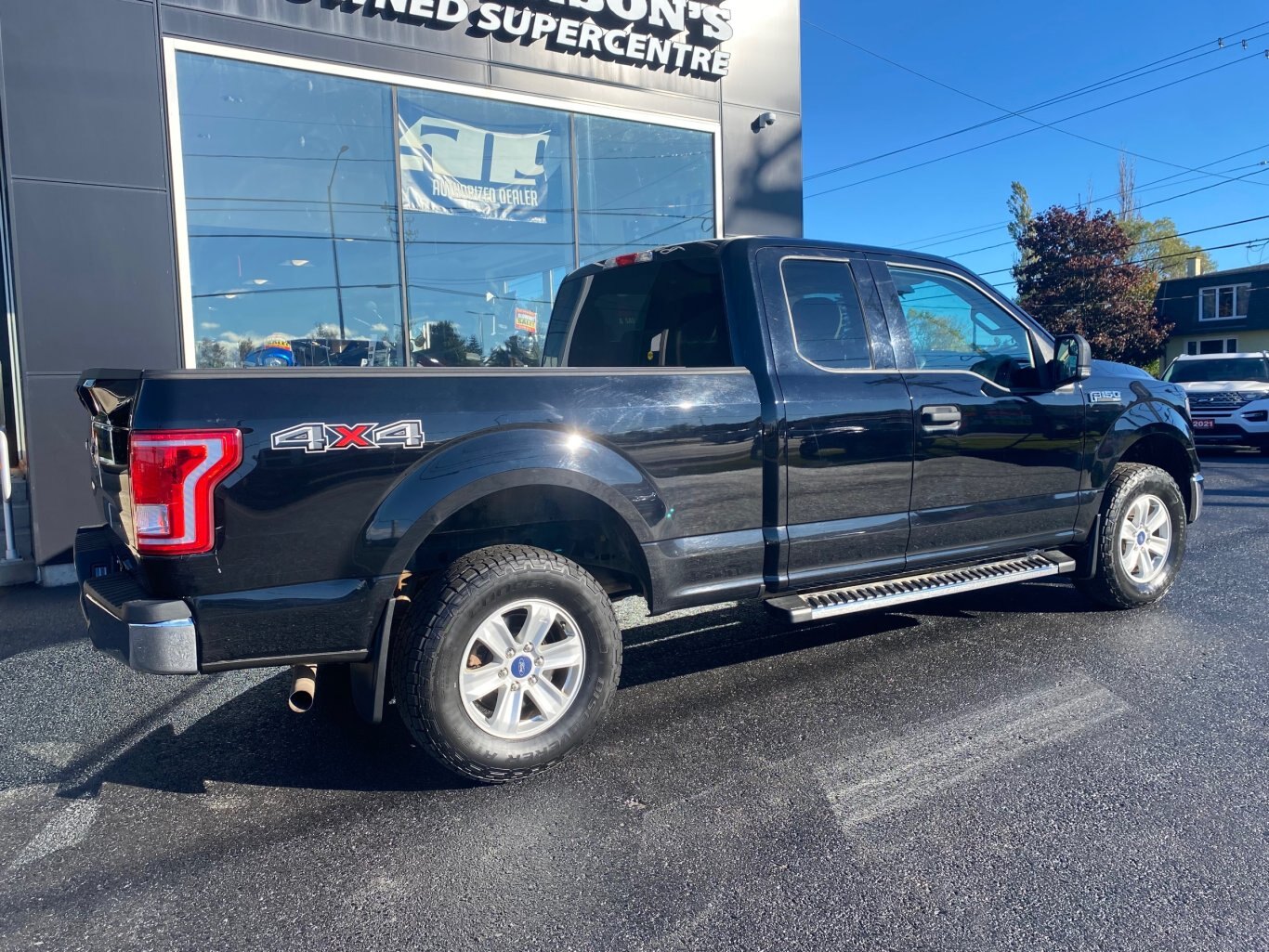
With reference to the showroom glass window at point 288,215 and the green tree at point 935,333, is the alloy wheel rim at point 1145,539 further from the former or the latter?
the showroom glass window at point 288,215

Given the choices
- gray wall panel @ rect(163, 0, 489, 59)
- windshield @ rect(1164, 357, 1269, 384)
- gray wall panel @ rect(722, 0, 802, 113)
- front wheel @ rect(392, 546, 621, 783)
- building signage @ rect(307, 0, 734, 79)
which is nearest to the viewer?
front wheel @ rect(392, 546, 621, 783)

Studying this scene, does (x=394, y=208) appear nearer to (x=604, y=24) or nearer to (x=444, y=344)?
(x=444, y=344)

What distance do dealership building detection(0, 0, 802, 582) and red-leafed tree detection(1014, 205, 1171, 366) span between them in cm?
2335

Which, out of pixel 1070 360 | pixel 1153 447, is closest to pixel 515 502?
pixel 1070 360

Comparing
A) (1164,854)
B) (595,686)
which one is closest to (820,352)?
(595,686)

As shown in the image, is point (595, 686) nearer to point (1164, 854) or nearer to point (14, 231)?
point (1164, 854)

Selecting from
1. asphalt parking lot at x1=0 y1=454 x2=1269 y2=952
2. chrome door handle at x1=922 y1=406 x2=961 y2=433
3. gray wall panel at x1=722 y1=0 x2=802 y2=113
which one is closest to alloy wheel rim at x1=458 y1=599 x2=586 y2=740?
asphalt parking lot at x1=0 y1=454 x2=1269 y2=952

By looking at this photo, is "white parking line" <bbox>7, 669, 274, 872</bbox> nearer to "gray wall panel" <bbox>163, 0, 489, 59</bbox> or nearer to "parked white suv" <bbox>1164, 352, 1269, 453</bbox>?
"gray wall panel" <bbox>163, 0, 489, 59</bbox>

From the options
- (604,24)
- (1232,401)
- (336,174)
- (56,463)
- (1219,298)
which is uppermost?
(604,24)

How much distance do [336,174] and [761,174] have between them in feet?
14.9

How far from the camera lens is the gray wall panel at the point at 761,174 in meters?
10.2

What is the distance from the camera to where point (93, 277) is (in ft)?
23.4

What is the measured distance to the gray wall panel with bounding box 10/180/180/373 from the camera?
6.92 m

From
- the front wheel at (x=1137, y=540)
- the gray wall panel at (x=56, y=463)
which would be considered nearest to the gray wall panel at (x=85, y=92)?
the gray wall panel at (x=56, y=463)
